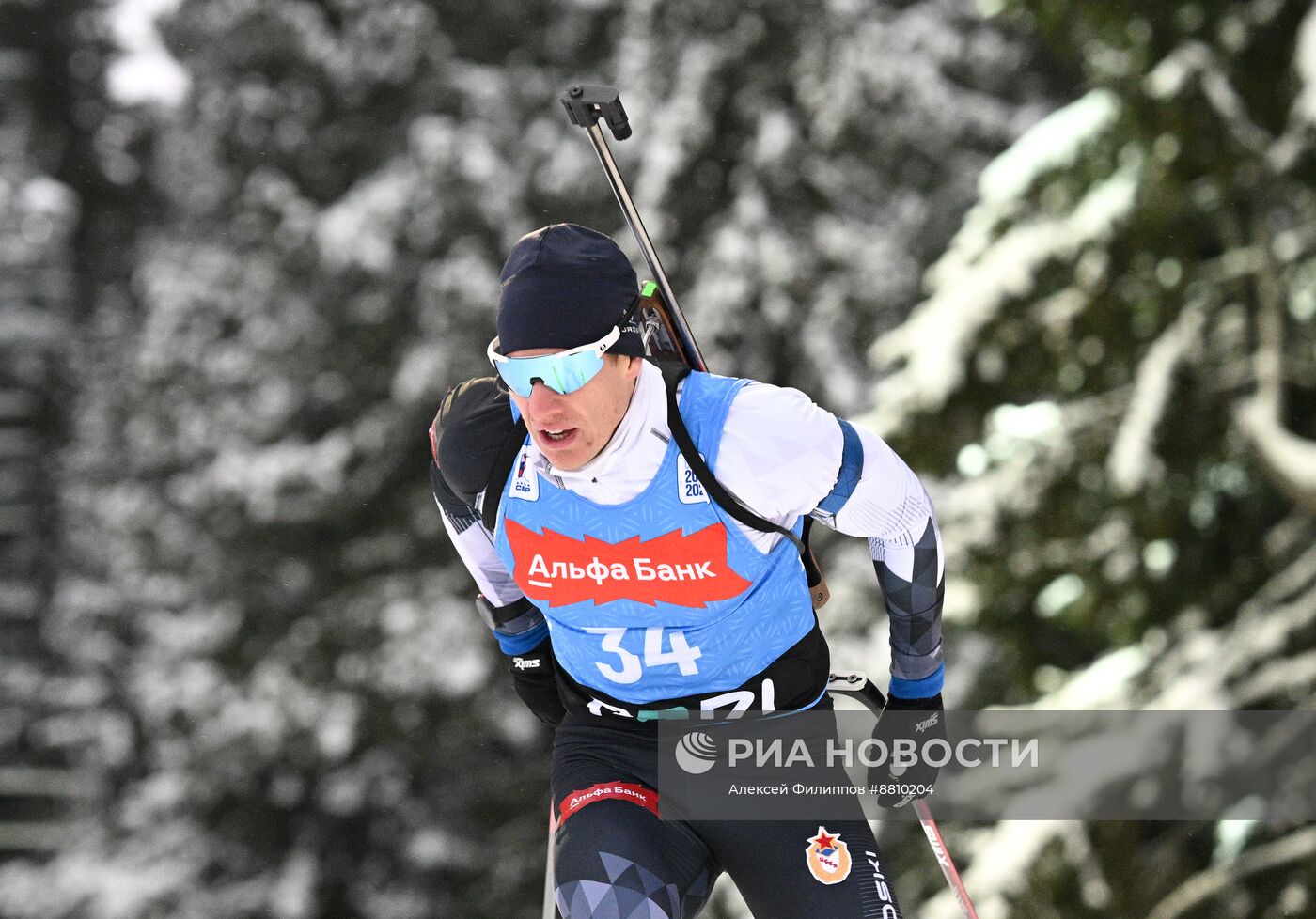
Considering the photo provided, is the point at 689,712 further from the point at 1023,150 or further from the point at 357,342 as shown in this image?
the point at 357,342

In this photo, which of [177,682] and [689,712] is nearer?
[689,712]

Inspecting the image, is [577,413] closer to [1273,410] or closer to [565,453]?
[565,453]

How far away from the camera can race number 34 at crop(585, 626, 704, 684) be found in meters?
2.72

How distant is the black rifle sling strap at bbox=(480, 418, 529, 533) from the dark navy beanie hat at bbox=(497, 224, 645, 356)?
0.33 m

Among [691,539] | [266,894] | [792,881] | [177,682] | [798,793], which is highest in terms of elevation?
[177,682]

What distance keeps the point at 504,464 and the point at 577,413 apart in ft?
1.16

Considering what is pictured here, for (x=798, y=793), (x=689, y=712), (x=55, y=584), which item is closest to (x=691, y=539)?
(x=689, y=712)

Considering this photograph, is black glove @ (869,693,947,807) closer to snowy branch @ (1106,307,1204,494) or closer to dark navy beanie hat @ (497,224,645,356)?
dark navy beanie hat @ (497,224,645,356)

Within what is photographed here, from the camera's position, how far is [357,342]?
9.95 metres

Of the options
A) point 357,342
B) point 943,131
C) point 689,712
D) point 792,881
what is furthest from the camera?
point 357,342

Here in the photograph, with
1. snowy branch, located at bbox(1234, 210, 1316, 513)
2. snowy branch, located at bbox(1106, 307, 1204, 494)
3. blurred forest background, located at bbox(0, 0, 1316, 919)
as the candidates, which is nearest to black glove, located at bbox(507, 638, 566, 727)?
snowy branch, located at bbox(1106, 307, 1204, 494)

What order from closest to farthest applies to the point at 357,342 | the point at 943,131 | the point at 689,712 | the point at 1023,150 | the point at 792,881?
the point at 792,881, the point at 689,712, the point at 1023,150, the point at 943,131, the point at 357,342

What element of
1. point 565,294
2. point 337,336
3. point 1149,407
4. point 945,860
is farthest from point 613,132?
point 337,336

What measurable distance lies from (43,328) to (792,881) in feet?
32.4
